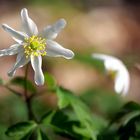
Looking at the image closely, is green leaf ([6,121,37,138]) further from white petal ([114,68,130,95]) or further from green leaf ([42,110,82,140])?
white petal ([114,68,130,95])

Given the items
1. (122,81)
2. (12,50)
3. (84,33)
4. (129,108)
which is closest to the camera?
(12,50)

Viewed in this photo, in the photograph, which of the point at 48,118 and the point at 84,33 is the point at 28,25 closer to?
the point at 48,118

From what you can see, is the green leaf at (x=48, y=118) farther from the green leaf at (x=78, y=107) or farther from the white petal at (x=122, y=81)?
the white petal at (x=122, y=81)

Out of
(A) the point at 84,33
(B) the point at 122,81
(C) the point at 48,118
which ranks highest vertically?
(C) the point at 48,118

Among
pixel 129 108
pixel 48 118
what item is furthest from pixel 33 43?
pixel 129 108

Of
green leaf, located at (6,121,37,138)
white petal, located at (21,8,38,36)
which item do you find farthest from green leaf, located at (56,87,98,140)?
white petal, located at (21,8,38,36)

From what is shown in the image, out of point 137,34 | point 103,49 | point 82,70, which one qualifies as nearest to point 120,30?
point 137,34
